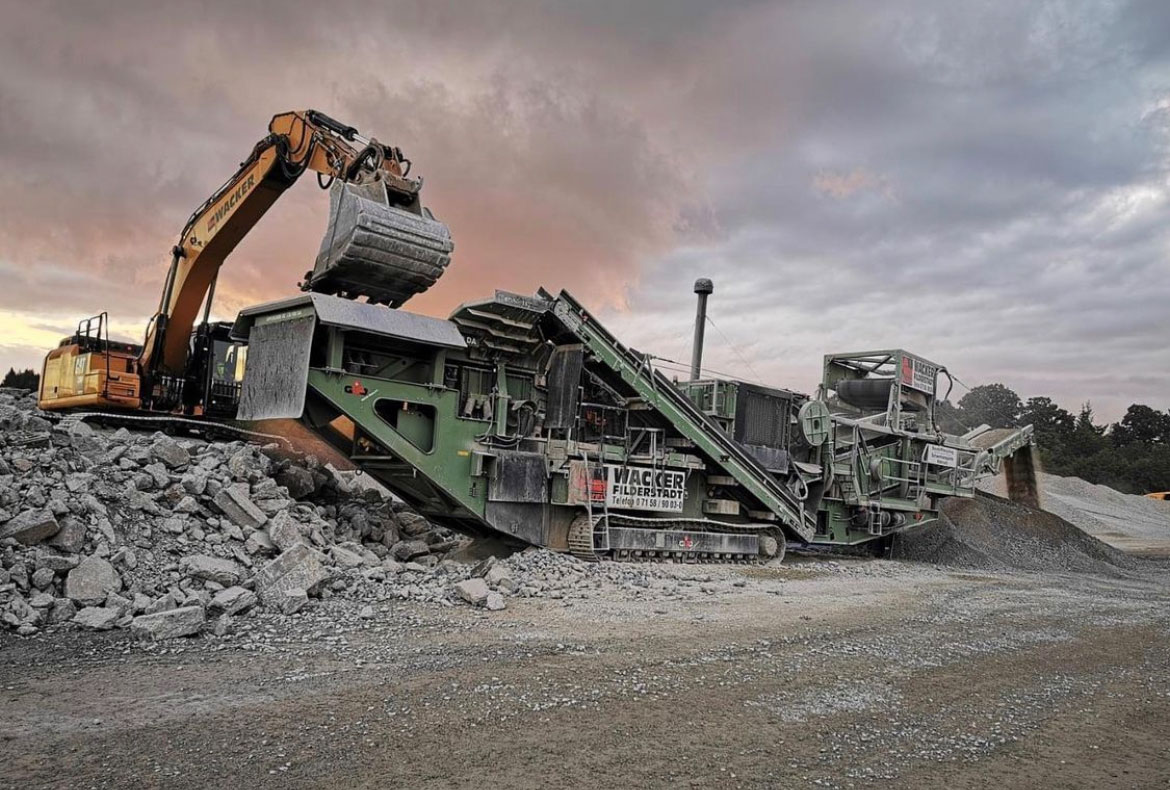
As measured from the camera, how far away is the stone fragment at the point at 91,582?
6.61m

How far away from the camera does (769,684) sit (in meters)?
5.60

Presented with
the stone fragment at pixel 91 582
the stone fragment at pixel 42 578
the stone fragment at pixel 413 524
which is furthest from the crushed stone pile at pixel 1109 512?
the stone fragment at pixel 42 578

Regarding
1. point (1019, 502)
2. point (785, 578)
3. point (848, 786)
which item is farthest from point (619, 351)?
point (1019, 502)

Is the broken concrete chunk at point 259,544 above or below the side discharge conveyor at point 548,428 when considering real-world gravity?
below

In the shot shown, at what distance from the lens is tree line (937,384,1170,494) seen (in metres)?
49.4

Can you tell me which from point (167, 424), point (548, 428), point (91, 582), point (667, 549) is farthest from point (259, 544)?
point (167, 424)

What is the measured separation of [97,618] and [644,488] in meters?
7.14

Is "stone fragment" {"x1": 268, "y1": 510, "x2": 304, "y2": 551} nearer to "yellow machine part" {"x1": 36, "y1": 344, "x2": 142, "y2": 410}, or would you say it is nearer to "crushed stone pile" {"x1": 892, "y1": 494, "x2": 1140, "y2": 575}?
"yellow machine part" {"x1": 36, "y1": 344, "x2": 142, "y2": 410}

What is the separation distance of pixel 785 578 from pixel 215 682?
825cm

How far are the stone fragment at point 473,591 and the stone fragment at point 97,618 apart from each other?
9.06 feet

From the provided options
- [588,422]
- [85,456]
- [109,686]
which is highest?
[588,422]

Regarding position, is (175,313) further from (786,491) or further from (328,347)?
(786,491)

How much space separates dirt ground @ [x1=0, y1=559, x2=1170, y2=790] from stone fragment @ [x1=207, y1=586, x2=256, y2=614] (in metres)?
0.35

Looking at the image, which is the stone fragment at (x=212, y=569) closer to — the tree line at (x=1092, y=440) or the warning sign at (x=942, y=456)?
the warning sign at (x=942, y=456)
